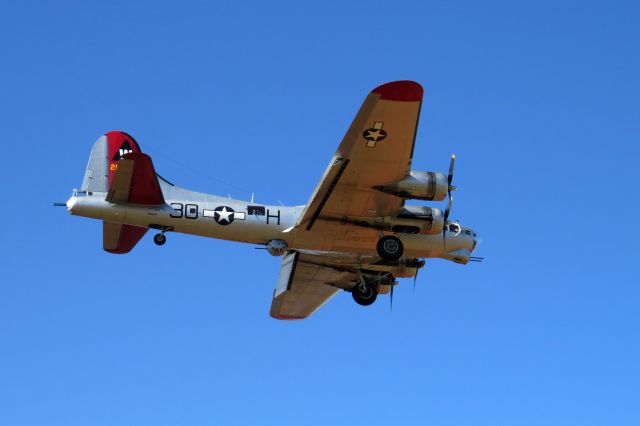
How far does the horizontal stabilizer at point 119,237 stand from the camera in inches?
1426

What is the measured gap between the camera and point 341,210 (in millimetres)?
35156

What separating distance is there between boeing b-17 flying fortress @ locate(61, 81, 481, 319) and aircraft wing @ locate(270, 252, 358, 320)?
0.08m

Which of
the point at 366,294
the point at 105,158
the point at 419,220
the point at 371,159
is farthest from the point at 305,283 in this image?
the point at 105,158

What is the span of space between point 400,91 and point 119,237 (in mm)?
11586

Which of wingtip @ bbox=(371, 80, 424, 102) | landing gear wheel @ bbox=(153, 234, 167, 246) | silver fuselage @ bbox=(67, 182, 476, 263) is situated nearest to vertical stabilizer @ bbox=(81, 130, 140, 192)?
silver fuselage @ bbox=(67, 182, 476, 263)

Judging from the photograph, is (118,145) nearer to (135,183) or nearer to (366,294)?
(135,183)

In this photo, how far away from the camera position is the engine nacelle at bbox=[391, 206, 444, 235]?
35.5 m

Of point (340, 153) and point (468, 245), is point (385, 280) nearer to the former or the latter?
point (468, 245)

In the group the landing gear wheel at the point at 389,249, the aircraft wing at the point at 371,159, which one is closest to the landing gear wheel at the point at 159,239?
the aircraft wing at the point at 371,159

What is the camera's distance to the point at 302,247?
1459 inches

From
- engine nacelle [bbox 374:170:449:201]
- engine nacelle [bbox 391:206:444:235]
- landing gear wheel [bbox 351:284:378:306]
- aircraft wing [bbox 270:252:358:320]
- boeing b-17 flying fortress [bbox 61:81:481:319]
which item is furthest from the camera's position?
landing gear wheel [bbox 351:284:378:306]

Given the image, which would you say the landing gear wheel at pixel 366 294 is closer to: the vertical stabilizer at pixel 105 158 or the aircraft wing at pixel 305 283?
the aircraft wing at pixel 305 283

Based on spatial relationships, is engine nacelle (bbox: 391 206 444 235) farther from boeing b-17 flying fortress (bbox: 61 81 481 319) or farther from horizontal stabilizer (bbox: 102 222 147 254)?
horizontal stabilizer (bbox: 102 222 147 254)

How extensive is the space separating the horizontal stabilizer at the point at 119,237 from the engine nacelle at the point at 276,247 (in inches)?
175
